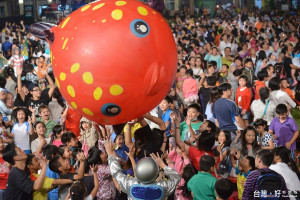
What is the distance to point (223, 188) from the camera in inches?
184

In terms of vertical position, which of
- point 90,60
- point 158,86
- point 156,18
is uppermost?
point 156,18

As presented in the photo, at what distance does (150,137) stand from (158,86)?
1.68m

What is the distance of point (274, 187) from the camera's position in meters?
4.77

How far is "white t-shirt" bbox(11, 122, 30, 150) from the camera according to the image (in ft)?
23.9

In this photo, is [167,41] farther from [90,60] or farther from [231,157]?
[231,157]

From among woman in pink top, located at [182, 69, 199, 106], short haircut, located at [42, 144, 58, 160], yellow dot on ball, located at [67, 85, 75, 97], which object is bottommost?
woman in pink top, located at [182, 69, 199, 106]

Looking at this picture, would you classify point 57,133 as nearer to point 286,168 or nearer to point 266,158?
point 266,158

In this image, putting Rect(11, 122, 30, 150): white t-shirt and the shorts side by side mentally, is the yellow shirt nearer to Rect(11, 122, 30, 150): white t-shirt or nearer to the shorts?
Rect(11, 122, 30, 150): white t-shirt

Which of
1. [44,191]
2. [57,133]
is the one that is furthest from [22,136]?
[44,191]

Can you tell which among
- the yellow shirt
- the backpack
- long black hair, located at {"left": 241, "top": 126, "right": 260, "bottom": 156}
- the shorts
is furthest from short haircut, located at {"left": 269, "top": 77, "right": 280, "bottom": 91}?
the yellow shirt

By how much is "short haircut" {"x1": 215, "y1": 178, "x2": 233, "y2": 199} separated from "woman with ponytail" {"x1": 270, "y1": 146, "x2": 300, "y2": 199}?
Answer: 2.89 feet

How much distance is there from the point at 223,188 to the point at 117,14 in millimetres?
1919

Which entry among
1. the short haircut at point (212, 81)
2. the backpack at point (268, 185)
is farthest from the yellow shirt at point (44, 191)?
the short haircut at point (212, 81)

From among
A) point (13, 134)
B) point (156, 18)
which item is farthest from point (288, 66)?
point (156, 18)
